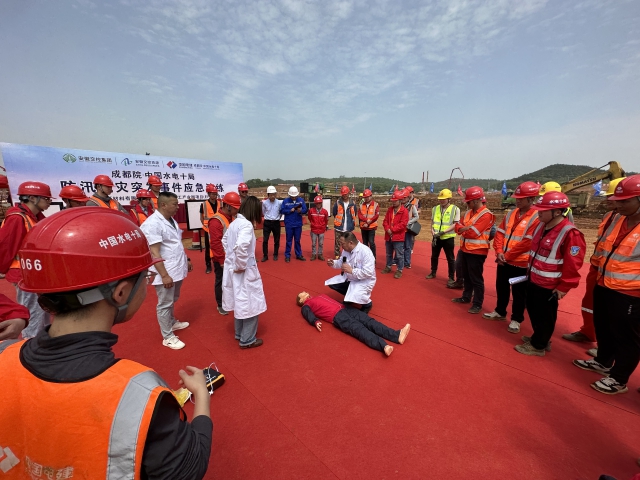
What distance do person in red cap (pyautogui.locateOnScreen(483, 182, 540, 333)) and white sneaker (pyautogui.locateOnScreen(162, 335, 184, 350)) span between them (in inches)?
176

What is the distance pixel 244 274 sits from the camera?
125 inches

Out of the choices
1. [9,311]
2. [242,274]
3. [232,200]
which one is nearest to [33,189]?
[232,200]

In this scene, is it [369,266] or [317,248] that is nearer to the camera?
[369,266]

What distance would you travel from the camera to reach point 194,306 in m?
4.66

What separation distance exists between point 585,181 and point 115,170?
53.9 feet

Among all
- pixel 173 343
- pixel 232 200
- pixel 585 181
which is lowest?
Result: pixel 173 343

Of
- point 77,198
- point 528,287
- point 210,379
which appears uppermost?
point 77,198

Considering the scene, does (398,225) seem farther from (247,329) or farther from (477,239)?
(247,329)

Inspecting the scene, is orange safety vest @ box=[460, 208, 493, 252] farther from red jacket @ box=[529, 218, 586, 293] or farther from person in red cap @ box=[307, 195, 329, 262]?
person in red cap @ box=[307, 195, 329, 262]

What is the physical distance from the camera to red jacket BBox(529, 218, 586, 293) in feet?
9.27

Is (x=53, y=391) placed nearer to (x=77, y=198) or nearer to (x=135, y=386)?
(x=135, y=386)

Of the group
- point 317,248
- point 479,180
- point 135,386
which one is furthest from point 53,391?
point 479,180

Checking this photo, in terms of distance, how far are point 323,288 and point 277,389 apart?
282 cm

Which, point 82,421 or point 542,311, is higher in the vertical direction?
point 82,421
